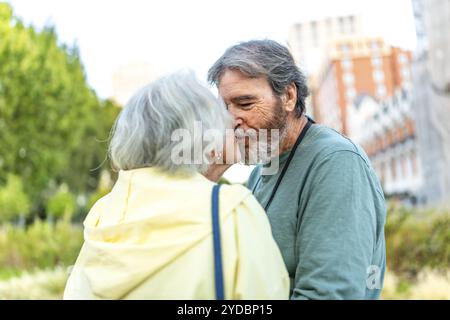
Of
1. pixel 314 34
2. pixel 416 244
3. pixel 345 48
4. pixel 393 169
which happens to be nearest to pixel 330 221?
pixel 416 244

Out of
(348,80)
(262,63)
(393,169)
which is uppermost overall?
(348,80)

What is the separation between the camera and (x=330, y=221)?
65.1 inches

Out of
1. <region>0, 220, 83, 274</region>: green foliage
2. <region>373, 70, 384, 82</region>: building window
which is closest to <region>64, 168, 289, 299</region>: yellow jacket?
<region>0, 220, 83, 274</region>: green foliage

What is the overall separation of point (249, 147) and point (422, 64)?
2610 cm

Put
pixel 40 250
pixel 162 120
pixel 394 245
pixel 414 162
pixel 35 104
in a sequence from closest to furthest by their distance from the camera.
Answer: pixel 162 120 → pixel 394 245 → pixel 40 250 → pixel 35 104 → pixel 414 162

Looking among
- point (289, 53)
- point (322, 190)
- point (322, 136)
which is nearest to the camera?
point (322, 190)

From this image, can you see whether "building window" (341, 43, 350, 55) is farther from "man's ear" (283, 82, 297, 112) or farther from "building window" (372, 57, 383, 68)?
"man's ear" (283, 82, 297, 112)

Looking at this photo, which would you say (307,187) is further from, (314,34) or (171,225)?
(314,34)

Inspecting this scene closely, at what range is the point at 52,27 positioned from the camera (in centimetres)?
2439

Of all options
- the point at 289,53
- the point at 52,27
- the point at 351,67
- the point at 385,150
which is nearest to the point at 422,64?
the point at 52,27

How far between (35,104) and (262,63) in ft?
66.2

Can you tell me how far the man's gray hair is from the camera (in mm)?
1958

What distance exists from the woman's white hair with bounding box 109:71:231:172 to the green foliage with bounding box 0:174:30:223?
21153 millimetres
